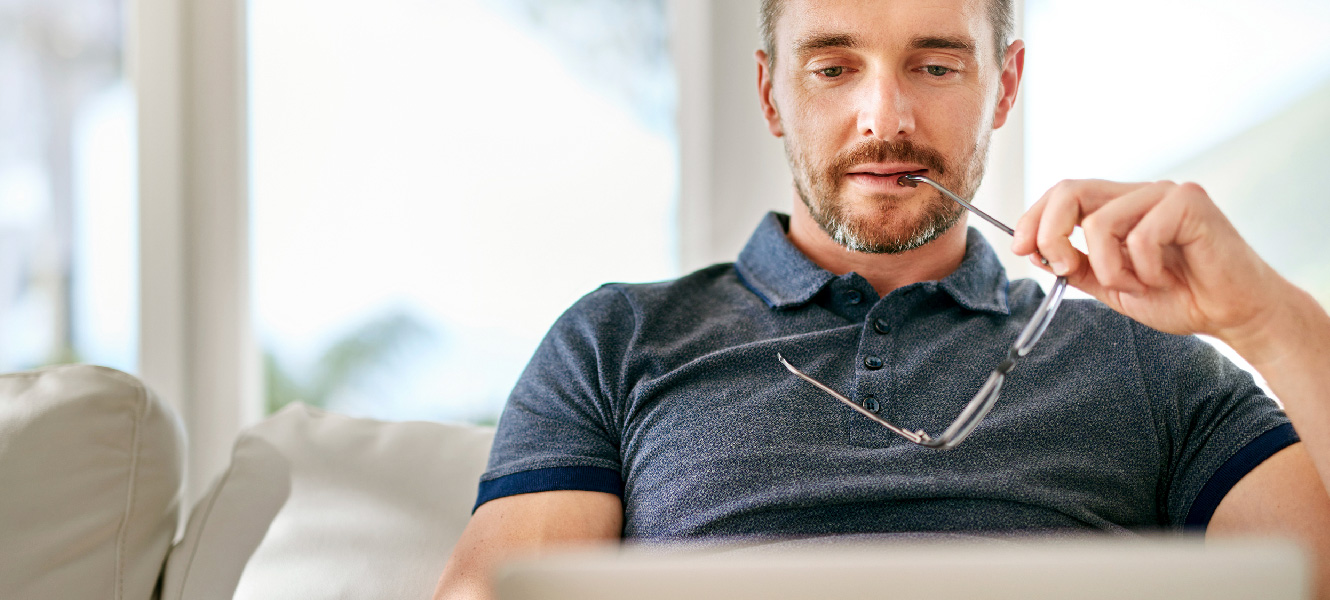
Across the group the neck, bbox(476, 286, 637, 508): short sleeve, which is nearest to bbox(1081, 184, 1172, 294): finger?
the neck

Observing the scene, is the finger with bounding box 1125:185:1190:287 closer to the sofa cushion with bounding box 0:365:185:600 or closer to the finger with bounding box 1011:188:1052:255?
the finger with bounding box 1011:188:1052:255

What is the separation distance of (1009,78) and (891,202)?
0.33 m

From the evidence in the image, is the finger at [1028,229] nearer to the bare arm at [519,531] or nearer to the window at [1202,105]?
the bare arm at [519,531]

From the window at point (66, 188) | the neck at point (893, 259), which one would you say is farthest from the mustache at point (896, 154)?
the window at point (66, 188)

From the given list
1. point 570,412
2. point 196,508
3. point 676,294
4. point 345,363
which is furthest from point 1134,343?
point 345,363

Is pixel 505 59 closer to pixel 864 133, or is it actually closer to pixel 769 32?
pixel 769 32

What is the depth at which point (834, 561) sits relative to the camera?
39cm

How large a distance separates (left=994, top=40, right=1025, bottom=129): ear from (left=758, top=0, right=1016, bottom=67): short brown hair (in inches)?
1.3

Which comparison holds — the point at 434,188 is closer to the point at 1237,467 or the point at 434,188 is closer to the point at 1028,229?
the point at 1028,229

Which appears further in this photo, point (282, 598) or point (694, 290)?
point (694, 290)

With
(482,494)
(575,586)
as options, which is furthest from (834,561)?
(482,494)

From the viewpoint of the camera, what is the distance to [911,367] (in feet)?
3.49

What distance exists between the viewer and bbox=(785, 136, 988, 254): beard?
1176 mm

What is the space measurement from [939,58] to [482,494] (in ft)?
2.58
